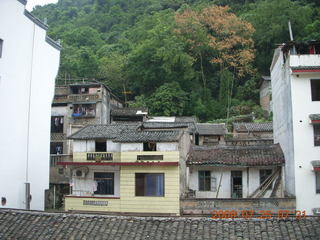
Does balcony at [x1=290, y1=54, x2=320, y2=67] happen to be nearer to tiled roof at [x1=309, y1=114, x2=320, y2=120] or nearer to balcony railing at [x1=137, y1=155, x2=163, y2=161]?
tiled roof at [x1=309, y1=114, x2=320, y2=120]

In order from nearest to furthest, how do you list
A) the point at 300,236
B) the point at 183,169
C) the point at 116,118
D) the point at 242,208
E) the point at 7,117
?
the point at 300,236 → the point at 7,117 → the point at 242,208 → the point at 183,169 → the point at 116,118

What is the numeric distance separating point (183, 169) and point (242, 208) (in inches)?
155

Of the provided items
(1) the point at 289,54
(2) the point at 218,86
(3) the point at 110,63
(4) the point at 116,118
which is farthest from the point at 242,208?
(3) the point at 110,63

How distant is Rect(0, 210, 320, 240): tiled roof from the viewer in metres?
8.55

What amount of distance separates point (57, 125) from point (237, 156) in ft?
60.5

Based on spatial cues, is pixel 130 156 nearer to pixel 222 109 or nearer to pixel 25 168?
pixel 25 168

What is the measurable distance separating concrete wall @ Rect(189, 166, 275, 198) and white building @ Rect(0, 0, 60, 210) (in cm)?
874

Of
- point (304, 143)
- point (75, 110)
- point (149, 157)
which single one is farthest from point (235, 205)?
point (75, 110)

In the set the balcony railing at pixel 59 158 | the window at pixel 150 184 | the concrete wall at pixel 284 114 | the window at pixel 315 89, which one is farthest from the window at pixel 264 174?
the balcony railing at pixel 59 158

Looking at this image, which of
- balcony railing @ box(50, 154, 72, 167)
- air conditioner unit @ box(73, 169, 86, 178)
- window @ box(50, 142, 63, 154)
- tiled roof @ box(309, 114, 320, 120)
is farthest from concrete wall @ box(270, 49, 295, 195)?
window @ box(50, 142, 63, 154)

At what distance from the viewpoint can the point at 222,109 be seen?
123 feet

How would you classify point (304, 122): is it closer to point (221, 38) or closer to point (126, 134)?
point (126, 134)

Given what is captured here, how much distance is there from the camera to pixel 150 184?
58.2 ft

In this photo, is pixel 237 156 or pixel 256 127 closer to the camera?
pixel 237 156
